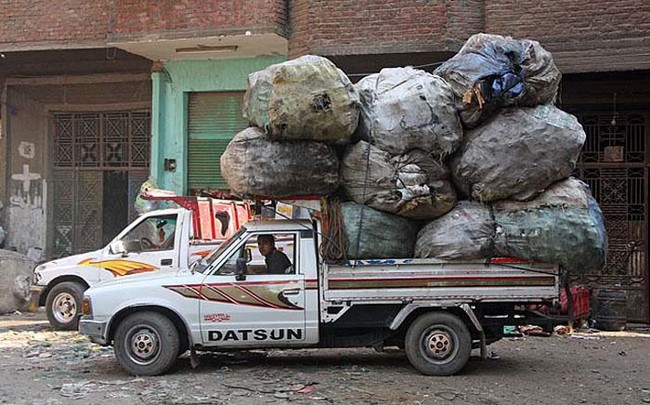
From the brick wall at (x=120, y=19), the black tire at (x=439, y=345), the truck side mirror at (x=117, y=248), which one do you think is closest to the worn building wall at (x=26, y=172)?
the brick wall at (x=120, y=19)

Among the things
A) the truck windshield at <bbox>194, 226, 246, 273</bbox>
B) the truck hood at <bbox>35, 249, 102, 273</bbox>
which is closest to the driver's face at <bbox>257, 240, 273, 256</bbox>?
the truck windshield at <bbox>194, 226, 246, 273</bbox>

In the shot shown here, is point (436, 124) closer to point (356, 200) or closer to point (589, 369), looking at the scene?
point (356, 200)

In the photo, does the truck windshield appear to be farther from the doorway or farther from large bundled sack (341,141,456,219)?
the doorway

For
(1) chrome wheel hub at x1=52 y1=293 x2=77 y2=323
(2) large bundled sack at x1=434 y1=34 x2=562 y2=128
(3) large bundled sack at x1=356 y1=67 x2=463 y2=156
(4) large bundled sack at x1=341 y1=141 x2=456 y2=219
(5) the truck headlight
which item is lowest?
(1) chrome wheel hub at x1=52 y1=293 x2=77 y2=323

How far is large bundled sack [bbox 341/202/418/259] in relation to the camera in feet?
25.5

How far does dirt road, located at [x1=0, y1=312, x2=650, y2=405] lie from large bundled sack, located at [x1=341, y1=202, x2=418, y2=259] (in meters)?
1.28

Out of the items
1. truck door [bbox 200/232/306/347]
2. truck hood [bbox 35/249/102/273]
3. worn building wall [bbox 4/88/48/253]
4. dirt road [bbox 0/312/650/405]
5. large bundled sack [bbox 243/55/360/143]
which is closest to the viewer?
dirt road [bbox 0/312/650/405]

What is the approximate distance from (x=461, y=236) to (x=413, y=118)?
4.12 ft

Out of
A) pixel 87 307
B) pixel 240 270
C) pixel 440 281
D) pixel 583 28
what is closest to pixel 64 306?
pixel 87 307

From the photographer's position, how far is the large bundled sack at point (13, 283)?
13.5 m

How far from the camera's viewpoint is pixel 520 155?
7641mm

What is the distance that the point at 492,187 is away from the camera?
769 cm

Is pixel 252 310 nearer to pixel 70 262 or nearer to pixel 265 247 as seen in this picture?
pixel 265 247

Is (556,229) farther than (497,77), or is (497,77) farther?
(497,77)
